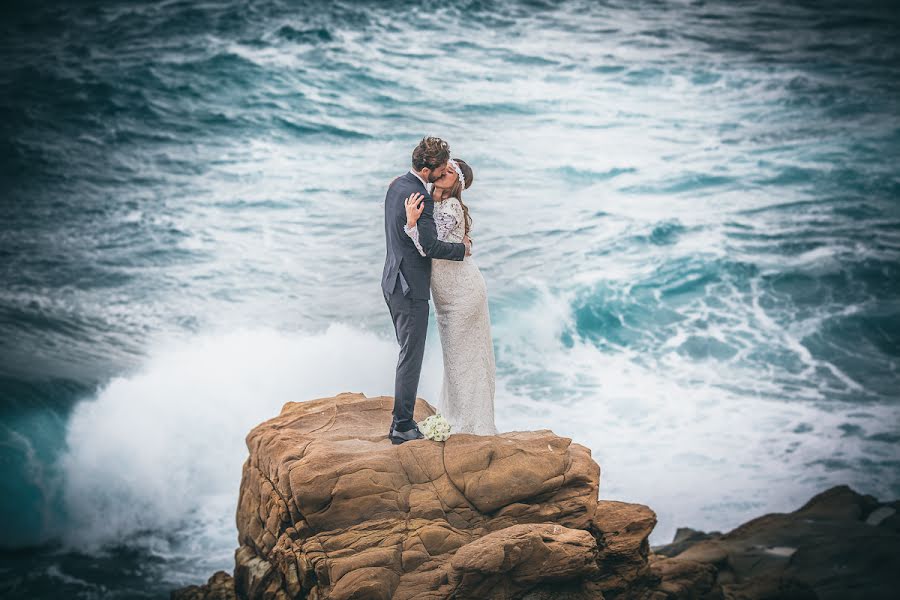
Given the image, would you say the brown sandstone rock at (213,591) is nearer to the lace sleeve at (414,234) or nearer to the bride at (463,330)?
the bride at (463,330)

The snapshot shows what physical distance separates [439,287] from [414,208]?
769 mm

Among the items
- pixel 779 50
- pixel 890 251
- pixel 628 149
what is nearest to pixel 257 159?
pixel 628 149

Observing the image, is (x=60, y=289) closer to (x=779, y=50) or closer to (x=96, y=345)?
(x=96, y=345)

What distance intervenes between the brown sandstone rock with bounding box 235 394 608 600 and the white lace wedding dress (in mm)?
216

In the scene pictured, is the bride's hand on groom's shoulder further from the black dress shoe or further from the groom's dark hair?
the black dress shoe

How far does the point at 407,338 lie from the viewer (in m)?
6.42

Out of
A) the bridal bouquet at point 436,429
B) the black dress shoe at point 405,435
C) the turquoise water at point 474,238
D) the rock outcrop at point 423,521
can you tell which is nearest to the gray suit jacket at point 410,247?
the bridal bouquet at point 436,429

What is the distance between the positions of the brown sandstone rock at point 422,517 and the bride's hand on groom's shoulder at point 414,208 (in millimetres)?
1820

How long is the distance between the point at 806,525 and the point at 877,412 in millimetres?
4355

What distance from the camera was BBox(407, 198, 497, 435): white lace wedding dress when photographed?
6512mm

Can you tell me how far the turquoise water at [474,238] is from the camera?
11.9 metres

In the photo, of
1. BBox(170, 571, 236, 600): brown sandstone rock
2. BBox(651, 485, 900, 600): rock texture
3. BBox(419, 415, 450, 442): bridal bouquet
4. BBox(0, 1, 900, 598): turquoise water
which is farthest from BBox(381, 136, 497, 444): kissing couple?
BBox(0, 1, 900, 598): turquoise water

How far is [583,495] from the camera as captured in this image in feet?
21.8

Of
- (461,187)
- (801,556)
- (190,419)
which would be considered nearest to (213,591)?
(461,187)
